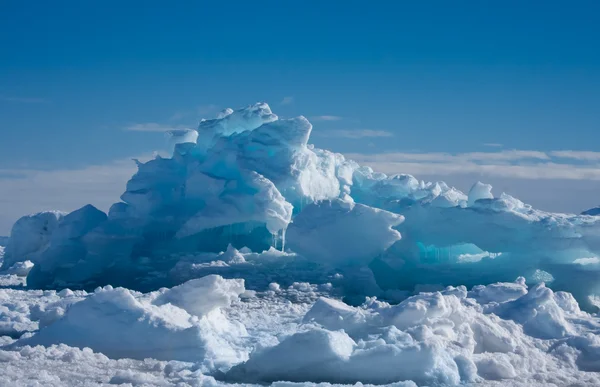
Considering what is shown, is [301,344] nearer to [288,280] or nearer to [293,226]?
[288,280]

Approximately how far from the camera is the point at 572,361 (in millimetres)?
8844

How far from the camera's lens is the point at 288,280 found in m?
16.4

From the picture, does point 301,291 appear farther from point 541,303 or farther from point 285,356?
point 285,356

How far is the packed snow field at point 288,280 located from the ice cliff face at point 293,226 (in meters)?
0.05

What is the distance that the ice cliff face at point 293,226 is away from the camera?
1622 centimetres

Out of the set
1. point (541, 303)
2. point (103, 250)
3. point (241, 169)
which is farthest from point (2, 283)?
point (541, 303)

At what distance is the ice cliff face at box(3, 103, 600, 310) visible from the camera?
53.2ft

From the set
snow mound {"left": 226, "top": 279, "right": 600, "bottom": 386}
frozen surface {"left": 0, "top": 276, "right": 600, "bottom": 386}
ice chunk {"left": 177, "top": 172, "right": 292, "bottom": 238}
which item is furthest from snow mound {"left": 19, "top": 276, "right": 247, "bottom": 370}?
ice chunk {"left": 177, "top": 172, "right": 292, "bottom": 238}

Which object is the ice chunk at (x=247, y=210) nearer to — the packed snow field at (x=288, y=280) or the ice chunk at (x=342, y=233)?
the packed snow field at (x=288, y=280)

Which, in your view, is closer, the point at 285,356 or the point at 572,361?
the point at 285,356

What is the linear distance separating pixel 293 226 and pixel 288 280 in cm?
137

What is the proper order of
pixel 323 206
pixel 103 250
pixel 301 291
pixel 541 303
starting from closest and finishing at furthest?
pixel 541 303, pixel 301 291, pixel 323 206, pixel 103 250

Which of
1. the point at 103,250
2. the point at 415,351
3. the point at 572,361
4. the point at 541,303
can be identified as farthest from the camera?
the point at 103,250

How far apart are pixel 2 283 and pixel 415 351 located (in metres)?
14.9
